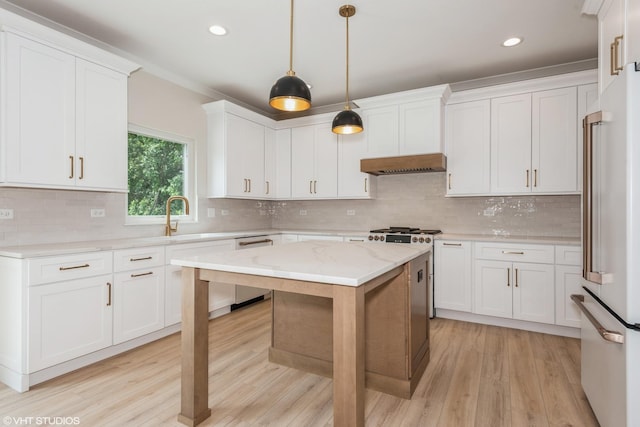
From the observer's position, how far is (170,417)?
6.37ft

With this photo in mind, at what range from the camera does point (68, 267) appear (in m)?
2.40

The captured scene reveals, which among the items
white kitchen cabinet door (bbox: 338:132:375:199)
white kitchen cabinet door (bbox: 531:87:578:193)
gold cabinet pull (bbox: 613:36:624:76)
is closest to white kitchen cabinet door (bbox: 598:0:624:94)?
gold cabinet pull (bbox: 613:36:624:76)

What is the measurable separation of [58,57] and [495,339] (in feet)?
14.2

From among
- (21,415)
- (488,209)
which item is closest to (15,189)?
(21,415)

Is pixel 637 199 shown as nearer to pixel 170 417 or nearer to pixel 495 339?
pixel 495 339

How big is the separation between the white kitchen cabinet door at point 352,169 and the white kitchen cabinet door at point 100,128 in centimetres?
257

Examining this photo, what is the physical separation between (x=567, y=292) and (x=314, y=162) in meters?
3.23

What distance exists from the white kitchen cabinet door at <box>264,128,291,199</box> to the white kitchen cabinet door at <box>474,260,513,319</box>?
2.72 meters

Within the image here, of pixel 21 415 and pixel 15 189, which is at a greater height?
pixel 15 189

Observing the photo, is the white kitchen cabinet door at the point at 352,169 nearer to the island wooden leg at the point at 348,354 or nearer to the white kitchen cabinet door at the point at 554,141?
the white kitchen cabinet door at the point at 554,141

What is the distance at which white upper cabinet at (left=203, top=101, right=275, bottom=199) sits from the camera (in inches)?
165

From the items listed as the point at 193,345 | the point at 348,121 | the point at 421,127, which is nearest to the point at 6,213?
the point at 193,345

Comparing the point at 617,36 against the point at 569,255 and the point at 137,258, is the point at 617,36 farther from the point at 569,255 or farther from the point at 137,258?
the point at 137,258

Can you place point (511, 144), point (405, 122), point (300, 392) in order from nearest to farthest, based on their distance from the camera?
point (300, 392) < point (511, 144) < point (405, 122)
